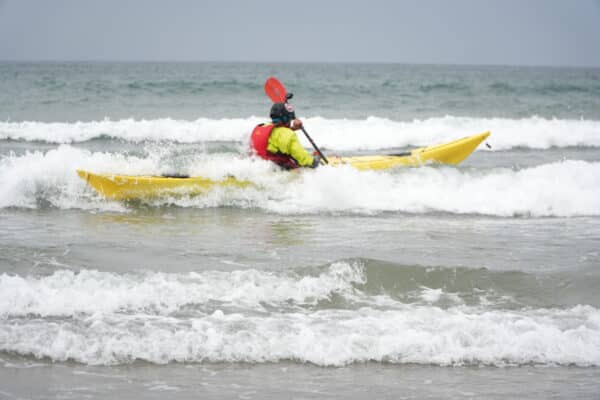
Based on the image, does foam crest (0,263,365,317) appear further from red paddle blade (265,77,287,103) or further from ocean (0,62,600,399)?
red paddle blade (265,77,287,103)

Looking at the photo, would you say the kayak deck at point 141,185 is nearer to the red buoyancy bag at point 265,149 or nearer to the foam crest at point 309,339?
the red buoyancy bag at point 265,149

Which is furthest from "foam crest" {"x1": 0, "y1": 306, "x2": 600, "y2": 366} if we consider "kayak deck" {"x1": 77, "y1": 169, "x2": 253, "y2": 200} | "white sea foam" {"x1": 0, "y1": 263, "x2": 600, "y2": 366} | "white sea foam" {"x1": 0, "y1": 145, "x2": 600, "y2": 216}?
"kayak deck" {"x1": 77, "y1": 169, "x2": 253, "y2": 200}

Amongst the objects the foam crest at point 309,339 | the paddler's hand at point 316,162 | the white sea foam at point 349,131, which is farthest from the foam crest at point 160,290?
the white sea foam at point 349,131

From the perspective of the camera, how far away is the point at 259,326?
13.1 feet

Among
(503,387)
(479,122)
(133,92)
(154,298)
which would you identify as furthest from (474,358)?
(133,92)

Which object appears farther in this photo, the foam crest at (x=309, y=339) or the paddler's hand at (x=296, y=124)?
the paddler's hand at (x=296, y=124)

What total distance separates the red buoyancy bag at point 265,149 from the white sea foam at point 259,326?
3076 mm

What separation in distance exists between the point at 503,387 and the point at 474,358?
1.05 ft

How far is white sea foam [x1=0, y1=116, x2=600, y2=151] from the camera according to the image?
50.4 ft

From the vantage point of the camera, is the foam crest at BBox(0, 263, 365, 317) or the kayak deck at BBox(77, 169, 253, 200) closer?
the foam crest at BBox(0, 263, 365, 317)

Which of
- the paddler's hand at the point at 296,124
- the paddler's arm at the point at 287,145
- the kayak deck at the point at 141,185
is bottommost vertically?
the kayak deck at the point at 141,185

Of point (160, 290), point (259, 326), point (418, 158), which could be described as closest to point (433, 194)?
point (418, 158)

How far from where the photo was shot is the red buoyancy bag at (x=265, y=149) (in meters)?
7.60

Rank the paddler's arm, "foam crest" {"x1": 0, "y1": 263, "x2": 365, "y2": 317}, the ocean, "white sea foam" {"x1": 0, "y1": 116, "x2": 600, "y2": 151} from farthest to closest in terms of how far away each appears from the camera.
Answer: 1. "white sea foam" {"x1": 0, "y1": 116, "x2": 600, "y2": 151}
2. the paddler's arm
3. "foam crest" {"x1": 0, "y1": 263, "x2": 365, "y2": 317}
4. the ocean
